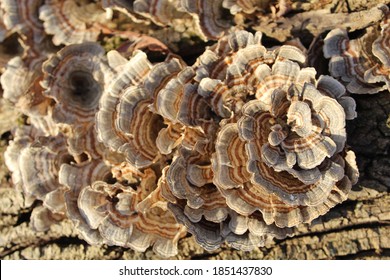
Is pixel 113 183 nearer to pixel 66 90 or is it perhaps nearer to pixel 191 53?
pixel 66 90

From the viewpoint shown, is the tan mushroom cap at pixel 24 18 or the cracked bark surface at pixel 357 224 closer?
the cracked bark surface at pixel 357 224

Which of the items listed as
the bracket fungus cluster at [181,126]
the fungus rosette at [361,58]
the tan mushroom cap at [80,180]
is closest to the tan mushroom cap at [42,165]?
the bracket fungus cluster at [181,126]

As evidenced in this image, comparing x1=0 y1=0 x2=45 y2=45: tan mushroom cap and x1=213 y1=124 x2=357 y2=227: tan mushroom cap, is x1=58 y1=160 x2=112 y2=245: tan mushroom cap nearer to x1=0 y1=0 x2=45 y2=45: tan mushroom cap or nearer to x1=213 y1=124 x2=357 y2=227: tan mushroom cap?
x1=213 y1=124 x2=357 y2=227: tan mushroom cap

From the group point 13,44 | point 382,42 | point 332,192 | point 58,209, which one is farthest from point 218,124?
point 13,44

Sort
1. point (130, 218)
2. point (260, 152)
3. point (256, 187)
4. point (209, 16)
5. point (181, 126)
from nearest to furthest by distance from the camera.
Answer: point (260, 152)
point (256, 187)
point (181, 126)
point (130, 218)
point (209, 16)

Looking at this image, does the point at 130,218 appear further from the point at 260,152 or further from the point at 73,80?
the point at 73,80

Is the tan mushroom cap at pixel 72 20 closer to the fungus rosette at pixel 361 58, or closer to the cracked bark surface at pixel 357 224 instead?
the cracked bark surface at pixel 357 224

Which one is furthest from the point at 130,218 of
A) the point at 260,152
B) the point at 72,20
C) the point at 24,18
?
the point at 24,18
